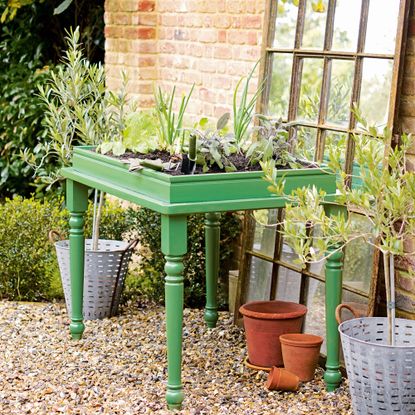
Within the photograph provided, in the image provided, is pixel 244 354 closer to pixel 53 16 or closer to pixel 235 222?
pixel 235 222

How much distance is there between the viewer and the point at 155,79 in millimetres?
6793

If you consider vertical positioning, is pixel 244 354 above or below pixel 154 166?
below

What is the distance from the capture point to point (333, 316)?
14.3ft

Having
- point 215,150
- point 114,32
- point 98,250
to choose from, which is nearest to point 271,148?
point 215,150

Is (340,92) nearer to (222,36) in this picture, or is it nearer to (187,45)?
(222,36)

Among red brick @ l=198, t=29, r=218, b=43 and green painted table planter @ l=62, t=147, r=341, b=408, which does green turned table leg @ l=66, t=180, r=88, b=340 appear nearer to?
green painted table planter @ l=62, t=147, r=341, b=408

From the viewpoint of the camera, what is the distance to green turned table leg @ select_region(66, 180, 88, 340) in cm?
505

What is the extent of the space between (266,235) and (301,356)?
0.87m

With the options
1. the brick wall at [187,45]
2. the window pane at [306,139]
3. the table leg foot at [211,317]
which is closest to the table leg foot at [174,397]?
the table leg foot at [211,317]

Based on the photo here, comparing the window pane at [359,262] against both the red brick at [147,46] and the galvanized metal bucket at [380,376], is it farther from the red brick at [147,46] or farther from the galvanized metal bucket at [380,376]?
the red brick at [147,46]

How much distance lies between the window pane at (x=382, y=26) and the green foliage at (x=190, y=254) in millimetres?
1686

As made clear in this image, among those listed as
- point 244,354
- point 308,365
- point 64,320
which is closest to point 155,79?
point 64,320

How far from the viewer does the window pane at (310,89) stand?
15.8ft

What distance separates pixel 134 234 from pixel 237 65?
4.40ft
